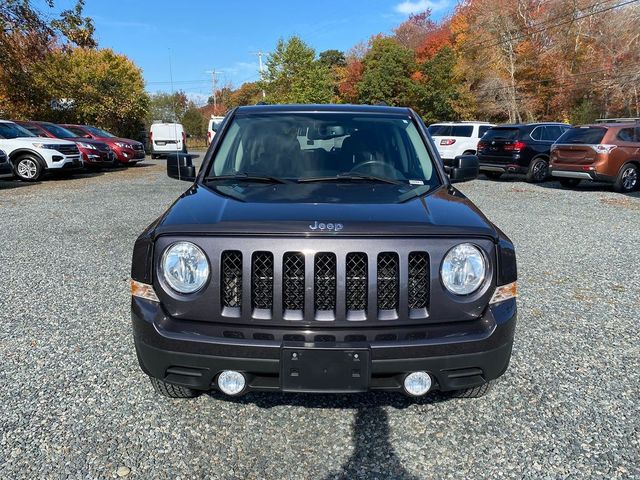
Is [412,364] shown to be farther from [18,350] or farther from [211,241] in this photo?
[18,350]

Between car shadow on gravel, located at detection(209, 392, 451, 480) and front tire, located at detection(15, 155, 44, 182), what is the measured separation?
46.9 ft

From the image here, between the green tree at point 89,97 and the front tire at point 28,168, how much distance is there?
11.2m

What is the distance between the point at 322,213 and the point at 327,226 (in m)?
0.17

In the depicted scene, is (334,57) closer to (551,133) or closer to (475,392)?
(551,133)

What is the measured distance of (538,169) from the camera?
1467cm

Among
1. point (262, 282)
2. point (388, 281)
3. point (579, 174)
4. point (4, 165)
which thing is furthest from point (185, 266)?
point (4, 165)

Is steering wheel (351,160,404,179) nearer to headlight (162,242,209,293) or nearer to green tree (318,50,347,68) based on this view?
headlight (162,242,209,293)

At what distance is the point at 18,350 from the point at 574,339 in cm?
415

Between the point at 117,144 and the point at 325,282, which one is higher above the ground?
the point at 117,144

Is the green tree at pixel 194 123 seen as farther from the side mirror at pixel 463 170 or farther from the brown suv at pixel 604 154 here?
the side mirror at pixel 463 170

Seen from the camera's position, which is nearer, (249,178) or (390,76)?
(249,178)

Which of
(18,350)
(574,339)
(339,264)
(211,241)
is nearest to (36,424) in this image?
(18,350)

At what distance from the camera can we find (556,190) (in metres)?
13.5

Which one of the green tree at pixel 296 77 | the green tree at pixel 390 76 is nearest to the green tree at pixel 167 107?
the green tree at pixel 296 77
